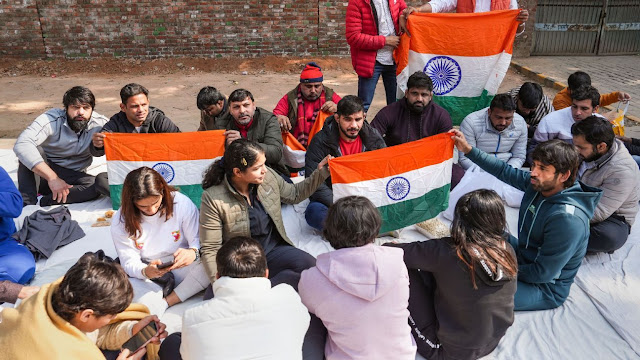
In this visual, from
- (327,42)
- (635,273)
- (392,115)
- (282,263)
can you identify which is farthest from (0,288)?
(327,42)

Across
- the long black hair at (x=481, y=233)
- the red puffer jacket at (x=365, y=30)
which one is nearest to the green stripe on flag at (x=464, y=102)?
the red puffer jacket at (x=365, y=30)

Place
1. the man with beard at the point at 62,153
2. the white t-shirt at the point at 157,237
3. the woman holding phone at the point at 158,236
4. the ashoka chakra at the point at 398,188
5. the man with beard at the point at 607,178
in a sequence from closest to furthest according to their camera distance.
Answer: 1. the woman holding phone at the point at 158,236
2. the white t-shirt at the point at 157,237
3. the man with beard at the point at 607,178
4. the ashoka chakra at the point at 398,188
5. the man with beard at the point at 62,153

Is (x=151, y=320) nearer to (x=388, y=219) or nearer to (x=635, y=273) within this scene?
(x=388, y=219)

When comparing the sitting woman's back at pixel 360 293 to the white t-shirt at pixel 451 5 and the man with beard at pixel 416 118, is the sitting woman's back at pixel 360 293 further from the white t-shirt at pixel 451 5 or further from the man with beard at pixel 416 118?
the white t-shirt at pixel 451 5

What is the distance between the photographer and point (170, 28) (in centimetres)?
1107

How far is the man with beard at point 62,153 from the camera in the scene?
464 cm

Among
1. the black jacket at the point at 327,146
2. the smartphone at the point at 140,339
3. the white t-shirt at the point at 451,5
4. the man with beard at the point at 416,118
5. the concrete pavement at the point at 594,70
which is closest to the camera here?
the smartphone at the point at 140,339

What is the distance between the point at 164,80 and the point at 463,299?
898 cm

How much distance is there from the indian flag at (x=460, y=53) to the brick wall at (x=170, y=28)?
5.58 m

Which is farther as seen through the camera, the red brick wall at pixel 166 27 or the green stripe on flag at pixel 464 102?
the red brick wall at pixel 166 27

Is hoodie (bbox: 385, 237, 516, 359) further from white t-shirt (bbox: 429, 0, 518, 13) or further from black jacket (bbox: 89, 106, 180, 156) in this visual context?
white t-shirt (bbox: 429, 0, 518, 13)

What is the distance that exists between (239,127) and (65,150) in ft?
5.55

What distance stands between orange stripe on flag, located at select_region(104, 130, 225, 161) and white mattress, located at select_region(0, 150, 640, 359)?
2.35 feet

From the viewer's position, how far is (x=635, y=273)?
3.83 meters
